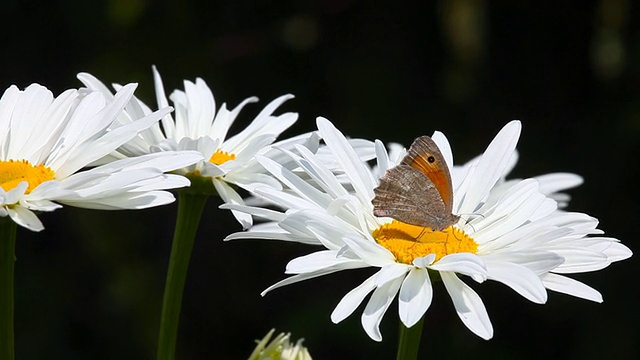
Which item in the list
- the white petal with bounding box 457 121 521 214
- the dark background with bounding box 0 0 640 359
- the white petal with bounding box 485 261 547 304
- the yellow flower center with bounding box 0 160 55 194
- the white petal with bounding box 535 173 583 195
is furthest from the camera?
the dark background with bounding box 0 0 640 359

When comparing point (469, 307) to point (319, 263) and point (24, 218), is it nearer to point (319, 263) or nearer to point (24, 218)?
point (319, 263)

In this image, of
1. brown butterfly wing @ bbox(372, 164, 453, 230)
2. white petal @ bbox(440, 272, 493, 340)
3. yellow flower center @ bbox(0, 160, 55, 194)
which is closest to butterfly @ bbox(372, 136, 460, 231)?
brown butterfly wing @ bbox(372, 164, 453, 230)

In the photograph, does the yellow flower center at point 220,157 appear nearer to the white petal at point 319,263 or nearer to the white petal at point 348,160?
the white petal at point 348,160

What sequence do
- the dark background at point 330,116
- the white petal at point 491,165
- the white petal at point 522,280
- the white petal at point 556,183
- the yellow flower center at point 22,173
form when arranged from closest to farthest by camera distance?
the white petal at point 522,280 < the yellow flower center at point 22,173 < the white petal at point 491,165 < the white petal at point 556,183 < the dark background at point 330,116

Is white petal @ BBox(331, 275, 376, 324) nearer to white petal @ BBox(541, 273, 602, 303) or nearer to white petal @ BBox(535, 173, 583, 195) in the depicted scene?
white petal @ BBox(541, 273, 602, 303)

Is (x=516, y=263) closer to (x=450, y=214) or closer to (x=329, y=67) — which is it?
(x=450, y=214)

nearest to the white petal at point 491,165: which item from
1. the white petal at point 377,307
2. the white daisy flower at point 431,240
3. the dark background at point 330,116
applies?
the white daisy flower at point 431,240

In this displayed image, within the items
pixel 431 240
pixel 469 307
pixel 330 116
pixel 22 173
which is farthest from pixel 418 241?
pixel 330 116
